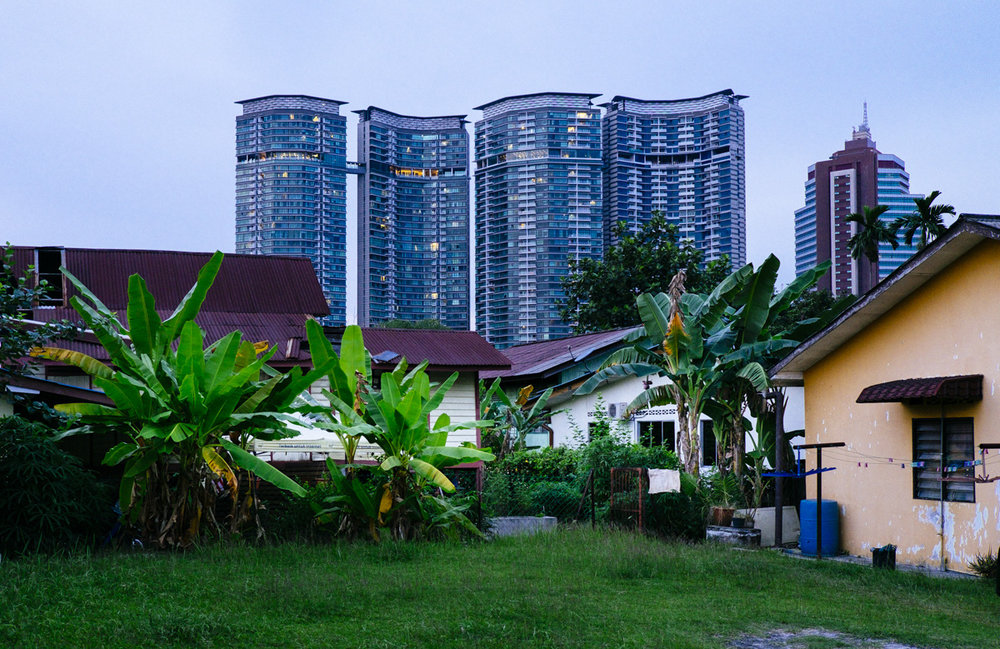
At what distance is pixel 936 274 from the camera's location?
555 inches

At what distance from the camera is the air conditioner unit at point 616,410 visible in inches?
952

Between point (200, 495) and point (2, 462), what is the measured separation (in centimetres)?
255

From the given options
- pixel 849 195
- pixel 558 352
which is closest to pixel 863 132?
pixel 849 195

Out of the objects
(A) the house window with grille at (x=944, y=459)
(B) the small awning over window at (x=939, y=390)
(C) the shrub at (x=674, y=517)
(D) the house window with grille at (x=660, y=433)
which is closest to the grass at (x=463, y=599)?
(A) the house window with grille at (x=944, y=459)

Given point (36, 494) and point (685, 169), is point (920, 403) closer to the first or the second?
point (36, 494)

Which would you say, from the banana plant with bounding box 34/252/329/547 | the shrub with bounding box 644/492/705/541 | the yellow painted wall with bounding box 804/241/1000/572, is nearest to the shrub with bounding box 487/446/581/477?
the shrub with bounding box 644/492/705/541

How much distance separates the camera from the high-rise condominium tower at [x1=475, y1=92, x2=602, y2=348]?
57.0 metres

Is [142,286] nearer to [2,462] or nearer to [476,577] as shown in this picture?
[2,462]

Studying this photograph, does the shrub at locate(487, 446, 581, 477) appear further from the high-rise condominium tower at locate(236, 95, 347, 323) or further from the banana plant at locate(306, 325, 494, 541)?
the high-rise condominium tower at locate(236, 95, 347, 323)

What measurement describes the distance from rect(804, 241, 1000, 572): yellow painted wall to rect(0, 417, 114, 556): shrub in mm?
11367

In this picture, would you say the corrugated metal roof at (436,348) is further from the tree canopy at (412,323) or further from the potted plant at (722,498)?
the tree canopy at (412,323)

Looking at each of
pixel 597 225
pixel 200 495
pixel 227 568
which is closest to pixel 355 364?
pixel 200 495

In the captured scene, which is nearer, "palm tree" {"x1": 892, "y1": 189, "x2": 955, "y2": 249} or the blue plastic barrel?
the blue plastic barrel

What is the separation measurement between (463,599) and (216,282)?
18774mm
